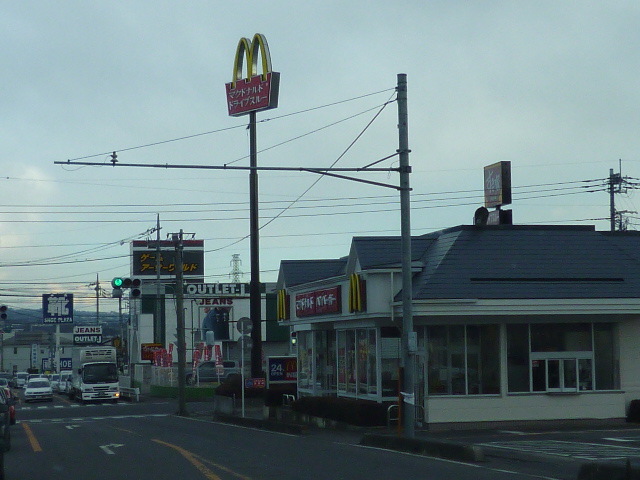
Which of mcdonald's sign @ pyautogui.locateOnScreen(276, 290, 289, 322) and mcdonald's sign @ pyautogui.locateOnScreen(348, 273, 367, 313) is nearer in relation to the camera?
mcdonald's sign @ pyautogui.locateOnScreen(348, 273, 367, 313)

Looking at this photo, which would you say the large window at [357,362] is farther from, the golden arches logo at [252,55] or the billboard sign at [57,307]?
the billboard sign at [57,307]

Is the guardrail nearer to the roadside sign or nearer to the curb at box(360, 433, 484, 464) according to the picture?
the roadside sign

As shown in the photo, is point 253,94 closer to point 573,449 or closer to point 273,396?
point 273,396

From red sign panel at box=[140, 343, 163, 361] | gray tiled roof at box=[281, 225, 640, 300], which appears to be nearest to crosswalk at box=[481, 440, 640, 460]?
gray tiled roof at box=[281, 225, 640, 300]

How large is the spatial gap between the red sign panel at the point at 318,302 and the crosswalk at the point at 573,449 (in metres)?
9.68

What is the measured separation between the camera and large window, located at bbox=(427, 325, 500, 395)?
27141mm

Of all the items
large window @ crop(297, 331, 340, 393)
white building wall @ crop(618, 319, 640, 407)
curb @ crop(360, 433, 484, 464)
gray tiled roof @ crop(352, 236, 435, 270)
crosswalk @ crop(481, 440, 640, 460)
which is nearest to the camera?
curb @ crop(360, 433, 484, 464)

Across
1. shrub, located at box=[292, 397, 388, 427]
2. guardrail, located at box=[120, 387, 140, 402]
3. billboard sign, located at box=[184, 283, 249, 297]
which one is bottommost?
guardrail, located at box=[120, 387, 140, 402]

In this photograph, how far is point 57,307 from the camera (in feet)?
226

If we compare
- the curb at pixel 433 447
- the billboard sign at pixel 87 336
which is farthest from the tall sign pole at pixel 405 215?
the billboard sign at pixel 87 336

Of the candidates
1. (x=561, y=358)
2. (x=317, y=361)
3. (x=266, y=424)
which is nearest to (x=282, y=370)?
(x=317, y=361)

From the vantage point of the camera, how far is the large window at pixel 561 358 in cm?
2755

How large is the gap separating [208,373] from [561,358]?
3990cm

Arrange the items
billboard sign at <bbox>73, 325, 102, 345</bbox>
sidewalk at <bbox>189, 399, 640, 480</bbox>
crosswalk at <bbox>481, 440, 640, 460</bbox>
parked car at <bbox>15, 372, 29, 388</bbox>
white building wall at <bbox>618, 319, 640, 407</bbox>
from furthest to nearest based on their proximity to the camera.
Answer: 1. parked car at <bbox>15, 372, 29, 388</bbox>
2. billboard sign at <bbox>73, 325, 102, 345</bbox>
3. white building wall at <bbox>618, 319, 640, 407</bbox>
4. crosswalk at <bbox>481, 440, 640, 460</bbox>
5. sidewalk at <bbox>189, 399, 640, 480</bbox>
